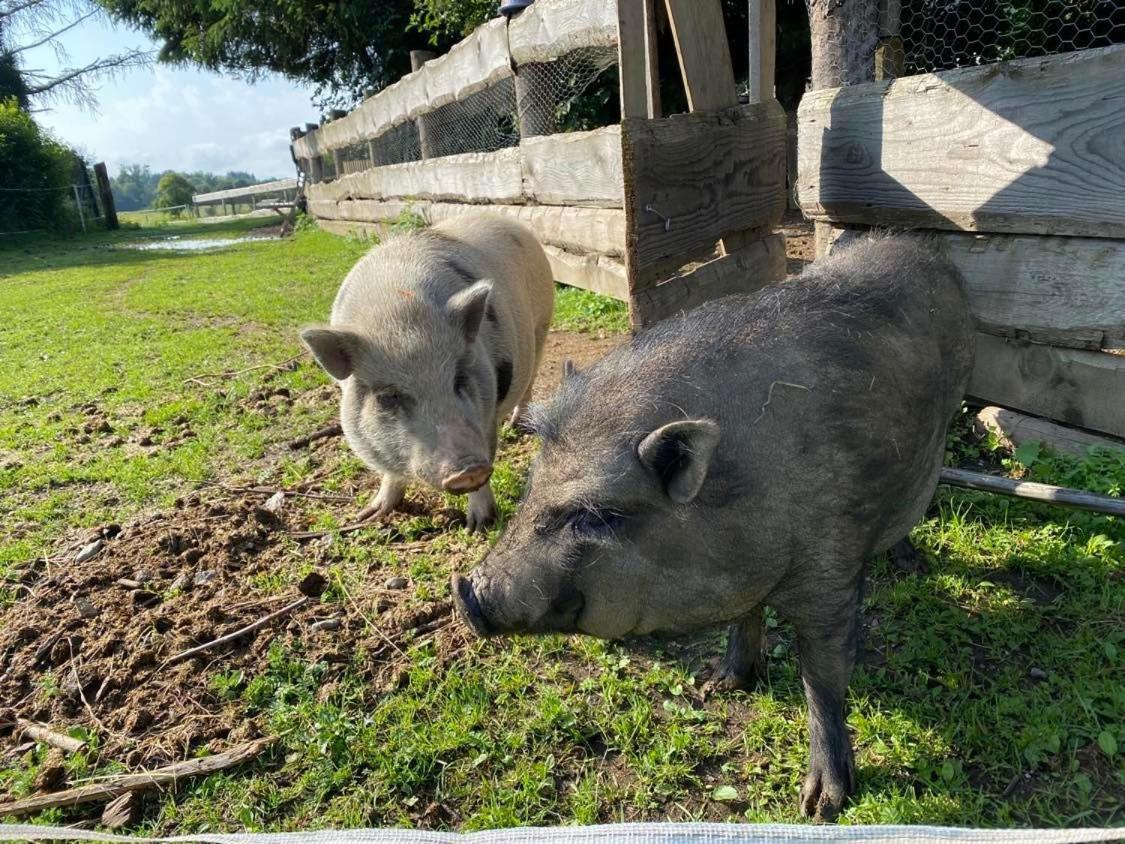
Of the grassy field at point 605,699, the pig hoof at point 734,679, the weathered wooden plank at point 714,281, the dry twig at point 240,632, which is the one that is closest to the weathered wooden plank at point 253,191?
the weathered wooden plank at point 714,281

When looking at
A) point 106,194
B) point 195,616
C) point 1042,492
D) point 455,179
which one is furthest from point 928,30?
point 106,194

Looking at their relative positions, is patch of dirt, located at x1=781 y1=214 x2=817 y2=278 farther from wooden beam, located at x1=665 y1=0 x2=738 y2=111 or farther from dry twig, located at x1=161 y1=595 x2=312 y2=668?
dry twig, located at x1=161 y1=595 x2=312 y2=668

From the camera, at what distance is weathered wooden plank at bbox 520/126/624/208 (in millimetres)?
6449

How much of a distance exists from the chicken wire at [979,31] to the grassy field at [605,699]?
2.19 m

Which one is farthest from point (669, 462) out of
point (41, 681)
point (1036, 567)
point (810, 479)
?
point (41, 681)

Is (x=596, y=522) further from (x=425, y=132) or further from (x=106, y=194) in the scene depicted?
(x=106, y=194)

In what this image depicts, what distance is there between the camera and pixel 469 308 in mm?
4215

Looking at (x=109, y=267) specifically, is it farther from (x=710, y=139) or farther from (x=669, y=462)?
(x=669, y=462)

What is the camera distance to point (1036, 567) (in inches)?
137

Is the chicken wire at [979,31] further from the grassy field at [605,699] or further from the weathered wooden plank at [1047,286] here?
the grassy field at [605,699]

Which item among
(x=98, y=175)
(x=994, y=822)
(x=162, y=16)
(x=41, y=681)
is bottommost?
(x=994, y=822)

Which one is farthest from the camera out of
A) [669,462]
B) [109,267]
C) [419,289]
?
[109,267]

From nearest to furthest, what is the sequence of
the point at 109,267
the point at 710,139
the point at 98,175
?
the point at 710,139, the point at 109,267, the point at 98,175

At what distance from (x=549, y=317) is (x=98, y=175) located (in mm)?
32111
